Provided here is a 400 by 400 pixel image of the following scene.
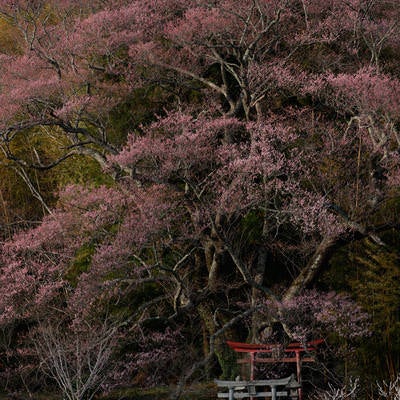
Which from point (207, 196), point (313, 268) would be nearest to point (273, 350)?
point (313, 268)

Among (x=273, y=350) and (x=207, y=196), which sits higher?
(x=207, y=196)

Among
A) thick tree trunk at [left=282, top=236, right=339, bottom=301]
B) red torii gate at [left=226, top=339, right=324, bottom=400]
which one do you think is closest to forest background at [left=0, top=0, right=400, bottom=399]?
thick tree trunk at [left=282, top=236, right=339, bottom=301]

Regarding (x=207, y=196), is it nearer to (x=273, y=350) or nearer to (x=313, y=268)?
(x=313, y=268)

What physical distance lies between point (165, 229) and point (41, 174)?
614 cm

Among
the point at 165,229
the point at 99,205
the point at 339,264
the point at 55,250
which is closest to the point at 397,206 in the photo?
the point at 339,264

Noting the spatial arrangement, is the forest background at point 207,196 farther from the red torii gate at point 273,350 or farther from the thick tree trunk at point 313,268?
the red torii gate at point 273,350

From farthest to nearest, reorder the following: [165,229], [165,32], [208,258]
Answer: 1. [165,32]
2. [208,258]
3. [165,229]

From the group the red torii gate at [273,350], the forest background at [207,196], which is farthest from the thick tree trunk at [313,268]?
the red torii gate at [273,350]

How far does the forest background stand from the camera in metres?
9.63

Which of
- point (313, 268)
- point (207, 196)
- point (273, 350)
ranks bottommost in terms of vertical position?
point (273, 350)

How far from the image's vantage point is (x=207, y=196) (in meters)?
10.6

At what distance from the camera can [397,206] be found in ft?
37.8

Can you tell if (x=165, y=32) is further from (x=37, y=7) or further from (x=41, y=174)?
(x=41, y=174)

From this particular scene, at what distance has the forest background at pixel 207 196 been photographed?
379 inches
